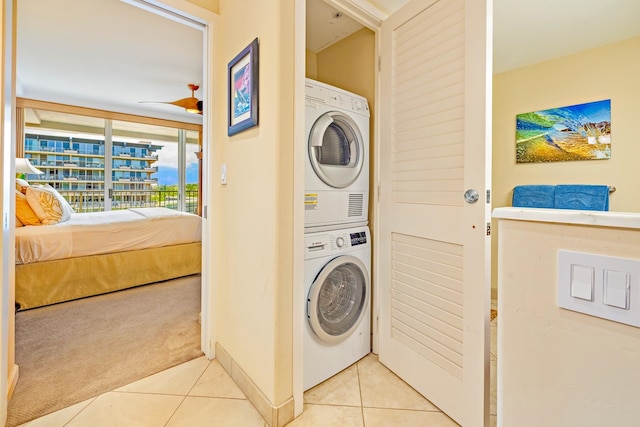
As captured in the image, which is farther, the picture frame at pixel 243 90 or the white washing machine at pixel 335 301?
the white washing machine at pixel 335 301

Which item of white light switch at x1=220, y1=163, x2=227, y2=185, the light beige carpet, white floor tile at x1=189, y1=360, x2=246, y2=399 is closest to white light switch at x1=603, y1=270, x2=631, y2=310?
white floor tile at x1=189, y1=360, x2=246, y2=399

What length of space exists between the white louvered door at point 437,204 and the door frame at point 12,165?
1072mm

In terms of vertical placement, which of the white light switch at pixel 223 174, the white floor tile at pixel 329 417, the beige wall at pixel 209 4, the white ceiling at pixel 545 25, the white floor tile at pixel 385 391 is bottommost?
the white floor tile at pixel 329 417

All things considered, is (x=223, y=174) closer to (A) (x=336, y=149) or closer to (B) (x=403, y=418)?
(A) (x=336, y=149)

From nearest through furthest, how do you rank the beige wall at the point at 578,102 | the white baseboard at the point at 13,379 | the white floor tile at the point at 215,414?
the white floor tile at the point at 215,414 → the white baseboard at the point at 13,379 → the beige wall at the point at 578,102

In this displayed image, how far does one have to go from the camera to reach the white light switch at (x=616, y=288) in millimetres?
508

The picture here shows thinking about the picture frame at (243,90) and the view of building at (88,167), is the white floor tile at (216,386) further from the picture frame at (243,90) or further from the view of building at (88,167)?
the view of building at (88,167)

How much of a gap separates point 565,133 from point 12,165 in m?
3.81

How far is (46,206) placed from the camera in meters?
2.75

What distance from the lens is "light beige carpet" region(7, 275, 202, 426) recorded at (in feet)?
4.99

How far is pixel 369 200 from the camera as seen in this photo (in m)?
1.90

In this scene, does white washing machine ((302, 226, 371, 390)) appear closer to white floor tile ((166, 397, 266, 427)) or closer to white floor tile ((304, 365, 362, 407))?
white floor tile ((304, 365, 362, 407))

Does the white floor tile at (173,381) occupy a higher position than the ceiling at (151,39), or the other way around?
the ceiling at (151,39)

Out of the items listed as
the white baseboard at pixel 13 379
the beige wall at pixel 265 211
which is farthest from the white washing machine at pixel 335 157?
the white baseboard at pixel 13 379
